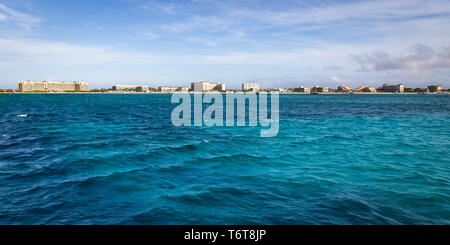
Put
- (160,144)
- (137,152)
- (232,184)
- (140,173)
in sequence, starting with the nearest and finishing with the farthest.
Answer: (232,184)
(140,173)
(137,152)
(160,144)

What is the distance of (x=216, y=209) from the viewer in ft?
37.5

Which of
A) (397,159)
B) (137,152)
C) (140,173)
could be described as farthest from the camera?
(137,152)

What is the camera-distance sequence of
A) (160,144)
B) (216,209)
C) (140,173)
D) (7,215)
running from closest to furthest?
(7,215)
(216,209)
(140,173)
(160,144)

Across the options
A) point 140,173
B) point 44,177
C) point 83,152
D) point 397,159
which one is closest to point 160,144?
point 83,152

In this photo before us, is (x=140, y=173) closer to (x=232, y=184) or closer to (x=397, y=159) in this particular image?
(x=232, y=184)

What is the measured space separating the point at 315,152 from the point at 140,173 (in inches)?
512

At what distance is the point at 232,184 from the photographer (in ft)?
47.1

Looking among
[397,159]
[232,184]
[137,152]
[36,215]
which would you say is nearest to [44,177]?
[36,215]
